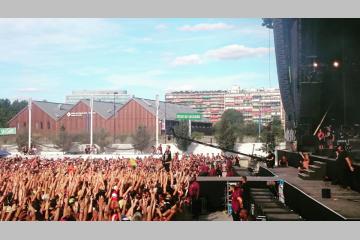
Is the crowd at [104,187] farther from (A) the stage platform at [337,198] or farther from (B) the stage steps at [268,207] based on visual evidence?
(A) the stage platform at [337,198]

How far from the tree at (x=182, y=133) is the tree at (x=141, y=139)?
2.58ft

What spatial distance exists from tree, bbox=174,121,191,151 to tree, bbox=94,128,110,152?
5.60ft

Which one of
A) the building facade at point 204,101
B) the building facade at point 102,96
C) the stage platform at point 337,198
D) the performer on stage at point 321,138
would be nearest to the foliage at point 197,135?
the building facade at point 204,101

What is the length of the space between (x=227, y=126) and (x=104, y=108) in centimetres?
286

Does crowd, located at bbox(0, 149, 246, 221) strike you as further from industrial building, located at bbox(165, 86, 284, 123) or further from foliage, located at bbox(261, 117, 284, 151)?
foliage, located at bbox(261, 117, 284, 151)

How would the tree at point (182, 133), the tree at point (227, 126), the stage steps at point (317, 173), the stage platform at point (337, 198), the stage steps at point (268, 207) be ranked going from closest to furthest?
the stage platform at point (337, 198) → the stage steps at point (268, 207) → the tree at point (182, 133) → the tree at point (227, 126) → the stage steps at point (317, 173)

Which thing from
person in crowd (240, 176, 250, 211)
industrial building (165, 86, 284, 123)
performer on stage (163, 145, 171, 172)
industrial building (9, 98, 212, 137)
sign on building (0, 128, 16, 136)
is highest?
industrial building (165, 86, 284, 123)

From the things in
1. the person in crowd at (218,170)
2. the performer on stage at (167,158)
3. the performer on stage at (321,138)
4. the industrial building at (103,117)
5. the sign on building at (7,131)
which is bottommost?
the person in crowd at (218,170)

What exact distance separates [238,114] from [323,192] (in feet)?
9.83

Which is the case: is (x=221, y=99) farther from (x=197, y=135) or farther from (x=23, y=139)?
(x=23, y=139)

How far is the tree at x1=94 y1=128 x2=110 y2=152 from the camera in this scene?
31.4 feet

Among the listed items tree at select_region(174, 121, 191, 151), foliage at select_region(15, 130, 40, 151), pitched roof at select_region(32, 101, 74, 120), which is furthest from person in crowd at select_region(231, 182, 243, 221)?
foliage at select_region(15, 130, 40, 151)

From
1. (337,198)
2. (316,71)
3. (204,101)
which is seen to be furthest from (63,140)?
(316,71)

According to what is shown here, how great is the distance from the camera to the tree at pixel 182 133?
9047 millimetres
